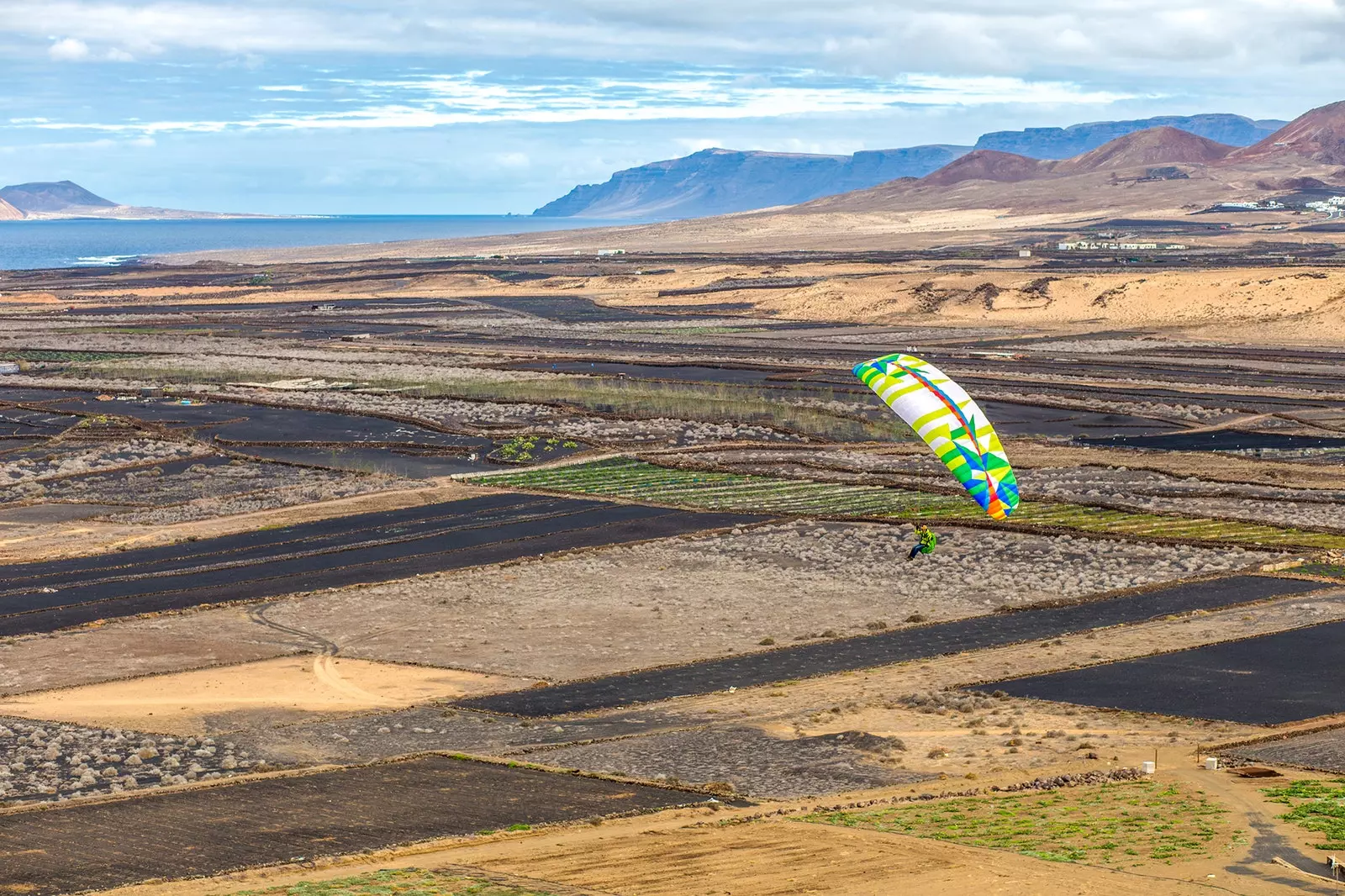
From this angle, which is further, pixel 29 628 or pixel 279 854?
pixel 29 628

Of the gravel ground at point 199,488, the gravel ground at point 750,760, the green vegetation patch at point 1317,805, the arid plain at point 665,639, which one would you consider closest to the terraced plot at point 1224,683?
the arid plain at point 665,639

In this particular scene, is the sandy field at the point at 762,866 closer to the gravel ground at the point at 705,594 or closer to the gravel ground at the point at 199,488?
the gravel ground at the point at 705,594

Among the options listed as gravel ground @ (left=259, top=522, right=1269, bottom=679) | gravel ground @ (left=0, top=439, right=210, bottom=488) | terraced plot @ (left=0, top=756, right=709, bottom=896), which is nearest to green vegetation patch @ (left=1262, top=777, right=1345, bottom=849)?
terraced plot @ (left=0, top=756, right=709, bottom=896)

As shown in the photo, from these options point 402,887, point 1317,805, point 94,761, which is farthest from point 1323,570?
point 94,761

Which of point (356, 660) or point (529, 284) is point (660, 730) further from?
point (529, 284)

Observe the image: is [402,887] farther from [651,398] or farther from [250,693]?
[651,398]

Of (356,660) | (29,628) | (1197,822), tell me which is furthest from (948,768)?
(29,628)
